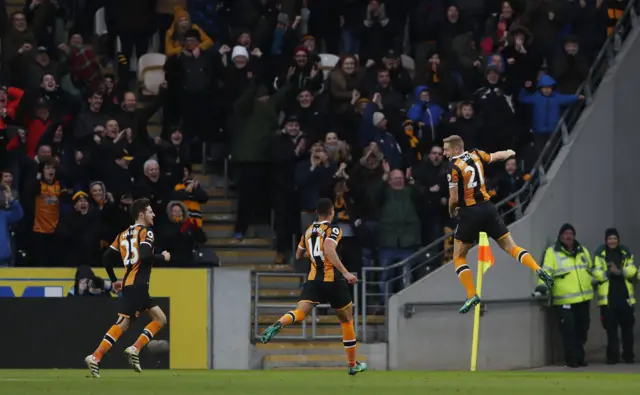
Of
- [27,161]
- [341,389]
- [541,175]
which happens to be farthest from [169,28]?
[341,389]

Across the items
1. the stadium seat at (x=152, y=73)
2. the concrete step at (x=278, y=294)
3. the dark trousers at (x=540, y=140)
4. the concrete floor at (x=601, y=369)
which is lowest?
the concrete floor at (x=601, y=369)

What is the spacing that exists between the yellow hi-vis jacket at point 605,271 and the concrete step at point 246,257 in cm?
517

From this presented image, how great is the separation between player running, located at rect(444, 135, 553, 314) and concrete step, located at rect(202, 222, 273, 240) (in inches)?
275

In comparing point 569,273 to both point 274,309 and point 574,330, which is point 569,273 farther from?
point 274,309

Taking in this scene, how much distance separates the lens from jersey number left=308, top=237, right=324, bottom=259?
18.7 m

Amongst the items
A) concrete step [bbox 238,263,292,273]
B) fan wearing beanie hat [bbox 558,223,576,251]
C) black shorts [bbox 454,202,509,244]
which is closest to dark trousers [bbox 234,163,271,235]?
concrete step [bbox 238,263,292,273]

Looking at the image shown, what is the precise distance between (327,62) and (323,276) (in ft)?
30.6

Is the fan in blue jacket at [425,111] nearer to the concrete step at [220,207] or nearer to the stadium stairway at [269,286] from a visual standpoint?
the stadium stairway at [269,286]

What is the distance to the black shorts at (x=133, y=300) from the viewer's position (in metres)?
19.4

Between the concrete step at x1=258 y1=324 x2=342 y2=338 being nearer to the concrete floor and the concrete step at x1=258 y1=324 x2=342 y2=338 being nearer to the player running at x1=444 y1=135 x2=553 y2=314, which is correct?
the concrete floor

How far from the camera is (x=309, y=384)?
691 inches

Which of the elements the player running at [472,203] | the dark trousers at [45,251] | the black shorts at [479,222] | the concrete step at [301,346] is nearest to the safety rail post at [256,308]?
the concrete step at [301,346]

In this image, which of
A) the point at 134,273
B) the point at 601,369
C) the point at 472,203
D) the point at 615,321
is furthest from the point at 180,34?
the point at 472,203

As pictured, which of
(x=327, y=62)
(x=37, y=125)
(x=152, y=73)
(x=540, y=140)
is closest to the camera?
(x=37, y=125)
